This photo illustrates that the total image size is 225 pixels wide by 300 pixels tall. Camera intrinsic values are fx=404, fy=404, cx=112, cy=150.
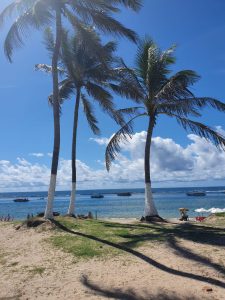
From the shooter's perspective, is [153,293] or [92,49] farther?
[92,49]

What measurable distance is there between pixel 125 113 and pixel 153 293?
1452 cm

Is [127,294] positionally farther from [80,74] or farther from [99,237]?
[80,74]

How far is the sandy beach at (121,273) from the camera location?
31.7ft

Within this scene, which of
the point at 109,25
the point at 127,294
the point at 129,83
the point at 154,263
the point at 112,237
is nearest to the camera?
the point at 127,294

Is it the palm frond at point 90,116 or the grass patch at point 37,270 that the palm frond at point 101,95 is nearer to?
the palm frond at point 90,116

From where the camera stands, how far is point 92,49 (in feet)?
62.1

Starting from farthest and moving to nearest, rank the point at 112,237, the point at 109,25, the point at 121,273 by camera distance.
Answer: the point at 109,25 < the point at 112,237 < the point at 121,273

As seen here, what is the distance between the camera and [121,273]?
430 inches

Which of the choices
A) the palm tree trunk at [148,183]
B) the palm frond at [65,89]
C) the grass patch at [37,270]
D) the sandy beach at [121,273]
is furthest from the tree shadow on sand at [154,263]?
the palm frond at [65,89]

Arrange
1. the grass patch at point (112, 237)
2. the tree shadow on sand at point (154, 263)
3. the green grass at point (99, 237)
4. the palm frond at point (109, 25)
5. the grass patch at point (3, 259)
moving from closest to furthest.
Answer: the tree shadow on sand at point (154, 263) < the grass patch at point (3, 259) < the green grass at point (99, 237) < the grass patch at point (112, 237) < the palm frond at point (109, 25)

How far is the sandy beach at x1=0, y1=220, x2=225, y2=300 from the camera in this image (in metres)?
9.65

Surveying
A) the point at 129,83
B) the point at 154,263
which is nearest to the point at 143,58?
the point at 129,83

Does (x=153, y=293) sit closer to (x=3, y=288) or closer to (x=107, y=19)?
(x=3, y=288)

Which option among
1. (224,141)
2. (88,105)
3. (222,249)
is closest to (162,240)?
(222,249)
